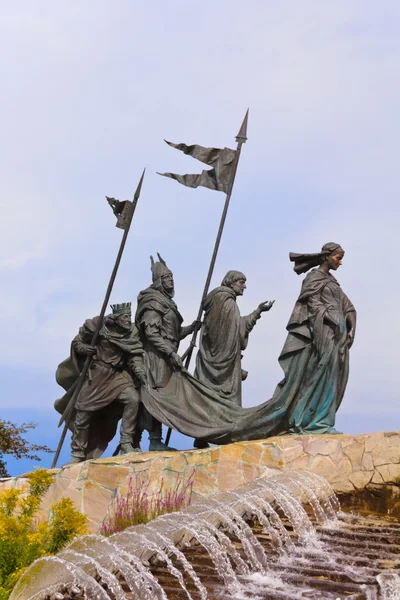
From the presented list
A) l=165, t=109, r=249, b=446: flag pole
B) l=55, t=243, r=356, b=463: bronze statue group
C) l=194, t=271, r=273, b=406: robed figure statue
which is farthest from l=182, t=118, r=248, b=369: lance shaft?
l=194, t=271, r=273, b=406: robed figure statue

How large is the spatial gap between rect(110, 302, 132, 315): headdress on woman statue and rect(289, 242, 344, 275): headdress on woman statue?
7.56 feet

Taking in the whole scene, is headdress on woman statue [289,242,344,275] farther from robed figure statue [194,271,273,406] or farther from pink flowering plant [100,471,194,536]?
pink flowering plant [100,471,194,536]

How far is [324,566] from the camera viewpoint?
8672 mm

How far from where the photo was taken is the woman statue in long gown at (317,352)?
13422 millimetres

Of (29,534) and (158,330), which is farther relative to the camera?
(158,330)

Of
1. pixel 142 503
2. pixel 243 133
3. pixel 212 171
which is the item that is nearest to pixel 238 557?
pixel 142 503

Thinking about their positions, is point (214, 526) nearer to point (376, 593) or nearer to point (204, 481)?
point (376, 593)

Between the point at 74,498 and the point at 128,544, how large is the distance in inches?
207

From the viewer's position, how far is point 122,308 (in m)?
14.5

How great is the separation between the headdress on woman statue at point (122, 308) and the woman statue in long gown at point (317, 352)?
2.22 m

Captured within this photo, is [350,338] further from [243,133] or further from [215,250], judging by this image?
[243,133]

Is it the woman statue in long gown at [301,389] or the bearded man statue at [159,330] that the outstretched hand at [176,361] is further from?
the woman statue in long gown at [301,389]

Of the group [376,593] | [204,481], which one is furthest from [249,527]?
[204,481]

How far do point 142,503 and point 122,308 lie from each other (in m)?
3.13
